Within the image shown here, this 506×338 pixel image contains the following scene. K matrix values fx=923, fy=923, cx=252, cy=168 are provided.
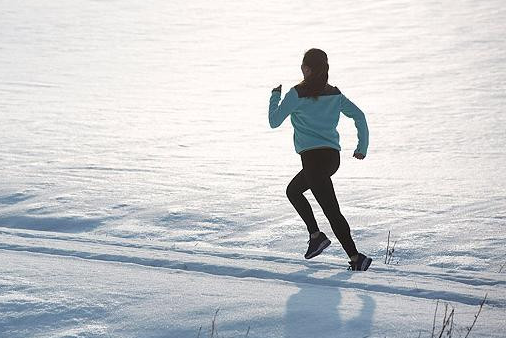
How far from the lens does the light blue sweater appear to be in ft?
18.4

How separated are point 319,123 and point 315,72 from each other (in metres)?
0.32

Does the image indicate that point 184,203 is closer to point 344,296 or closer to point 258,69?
point 344,296

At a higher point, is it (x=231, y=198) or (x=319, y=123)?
(x=319, y=123)

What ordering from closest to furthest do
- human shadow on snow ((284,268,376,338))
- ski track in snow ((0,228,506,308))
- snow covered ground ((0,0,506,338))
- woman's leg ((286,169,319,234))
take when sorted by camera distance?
human shadow on snow ((284,268,376,338))
snow covered ground ((0,0,506,338))
ski track in snow ((0,228,506,308))
woman's leg ((286,169,319,234))

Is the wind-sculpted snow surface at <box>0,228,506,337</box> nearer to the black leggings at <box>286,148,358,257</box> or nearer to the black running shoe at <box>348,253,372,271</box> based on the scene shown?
the black running shoe at <box>348,253,372,271</box>

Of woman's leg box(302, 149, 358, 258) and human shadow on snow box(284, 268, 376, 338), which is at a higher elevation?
woman's leg box(302, 149, 358, 258)

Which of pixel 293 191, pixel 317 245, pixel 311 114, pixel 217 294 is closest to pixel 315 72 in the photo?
pixel 311 114

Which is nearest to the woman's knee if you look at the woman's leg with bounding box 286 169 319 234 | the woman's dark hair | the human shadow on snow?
the woman's leg with bounding box 286 169 319 234

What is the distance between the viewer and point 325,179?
18.8 feet

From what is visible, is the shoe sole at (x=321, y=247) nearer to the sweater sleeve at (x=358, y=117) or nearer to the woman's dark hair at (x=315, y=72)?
the sweater sleeve at (x=358, y=117)

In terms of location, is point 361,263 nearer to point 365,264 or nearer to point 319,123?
point 365,264

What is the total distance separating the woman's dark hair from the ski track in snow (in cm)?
112

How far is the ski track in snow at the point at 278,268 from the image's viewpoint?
207 inches

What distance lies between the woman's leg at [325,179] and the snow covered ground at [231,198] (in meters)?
0.30
